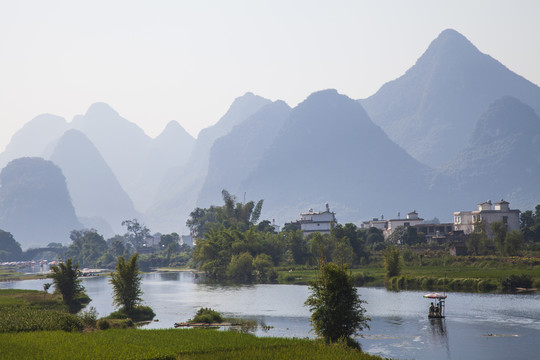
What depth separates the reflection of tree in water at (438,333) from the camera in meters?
54.7

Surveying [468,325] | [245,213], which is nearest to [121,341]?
[468,325]

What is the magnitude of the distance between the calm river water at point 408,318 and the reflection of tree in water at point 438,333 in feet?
0.27

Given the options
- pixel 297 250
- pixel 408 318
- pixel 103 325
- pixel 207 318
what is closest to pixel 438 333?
pixel 408 318

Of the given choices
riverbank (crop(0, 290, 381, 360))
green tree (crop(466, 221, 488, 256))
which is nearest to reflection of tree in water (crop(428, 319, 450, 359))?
riverbank (crop(0, 290, 381, 360))

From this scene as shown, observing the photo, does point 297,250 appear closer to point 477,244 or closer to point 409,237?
point 409,237

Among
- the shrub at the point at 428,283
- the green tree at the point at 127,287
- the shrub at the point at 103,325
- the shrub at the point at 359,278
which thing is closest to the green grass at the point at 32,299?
the green tree at the point at 127,287

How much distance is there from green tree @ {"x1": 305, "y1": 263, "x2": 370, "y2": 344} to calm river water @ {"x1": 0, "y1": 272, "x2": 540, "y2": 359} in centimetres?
321

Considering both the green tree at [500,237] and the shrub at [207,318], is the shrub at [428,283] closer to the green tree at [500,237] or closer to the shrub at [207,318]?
the green tree at [500,237]

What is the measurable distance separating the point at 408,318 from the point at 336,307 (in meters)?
20.7

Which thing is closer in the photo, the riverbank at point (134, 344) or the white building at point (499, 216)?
the riverbank at point (134, 344)

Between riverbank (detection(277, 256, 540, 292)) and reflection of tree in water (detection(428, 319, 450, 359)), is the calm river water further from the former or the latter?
riverbank (detection(277, 256, 540, 292))

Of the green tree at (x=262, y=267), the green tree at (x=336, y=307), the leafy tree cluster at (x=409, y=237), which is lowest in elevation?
the green tree at (x=336, y=307)

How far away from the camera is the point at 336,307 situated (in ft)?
162

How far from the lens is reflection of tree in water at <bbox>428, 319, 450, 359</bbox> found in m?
54.7
